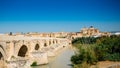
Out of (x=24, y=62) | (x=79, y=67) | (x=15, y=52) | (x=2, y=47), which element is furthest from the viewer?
(x=15, y=52)

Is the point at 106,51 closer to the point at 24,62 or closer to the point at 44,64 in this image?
the point at 44,64

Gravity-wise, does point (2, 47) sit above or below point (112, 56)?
above

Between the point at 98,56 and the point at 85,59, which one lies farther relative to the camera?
the point at 98,56

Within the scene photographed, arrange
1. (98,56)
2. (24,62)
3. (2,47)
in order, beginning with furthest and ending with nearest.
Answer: (98,56), (2,47), (24,62)

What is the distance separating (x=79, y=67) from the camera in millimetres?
11750

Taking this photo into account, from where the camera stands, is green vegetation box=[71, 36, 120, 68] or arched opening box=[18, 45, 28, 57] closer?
green vegetation box=[71, 36, 120, 68]

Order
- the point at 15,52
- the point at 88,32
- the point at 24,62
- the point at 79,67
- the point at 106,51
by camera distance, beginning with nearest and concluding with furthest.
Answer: the point at 24,62 < the point at 79,67 < the point at 15,52 < the point at 106,51 < the point at 88,32

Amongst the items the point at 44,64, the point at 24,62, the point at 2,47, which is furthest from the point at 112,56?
the point at 24,62

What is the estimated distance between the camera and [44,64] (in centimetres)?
1553

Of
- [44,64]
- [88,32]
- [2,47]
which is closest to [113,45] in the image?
[44,64]

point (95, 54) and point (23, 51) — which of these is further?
point (23, 51)

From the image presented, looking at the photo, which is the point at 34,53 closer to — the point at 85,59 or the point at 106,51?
the point at 85,59

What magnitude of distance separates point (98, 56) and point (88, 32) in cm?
5112

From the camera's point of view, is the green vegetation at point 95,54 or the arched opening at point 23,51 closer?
the green vegetation at point 95,54
